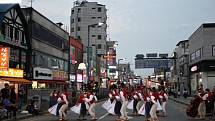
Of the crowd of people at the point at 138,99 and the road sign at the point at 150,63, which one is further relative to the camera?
the road sign at the point at 150,63

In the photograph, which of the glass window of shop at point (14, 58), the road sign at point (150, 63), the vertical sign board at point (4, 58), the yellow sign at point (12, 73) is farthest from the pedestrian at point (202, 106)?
the road sign at point (150, 63)

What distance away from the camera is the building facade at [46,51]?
144ft

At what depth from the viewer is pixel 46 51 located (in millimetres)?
49750

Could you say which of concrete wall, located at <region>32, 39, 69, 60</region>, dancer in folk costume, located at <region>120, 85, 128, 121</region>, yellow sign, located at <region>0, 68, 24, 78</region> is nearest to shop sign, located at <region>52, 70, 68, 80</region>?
concrete wall, located at <region>32, 39, 69, 60</region>

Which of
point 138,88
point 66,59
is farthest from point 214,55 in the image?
point 138,88

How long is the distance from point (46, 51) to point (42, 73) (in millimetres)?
3678

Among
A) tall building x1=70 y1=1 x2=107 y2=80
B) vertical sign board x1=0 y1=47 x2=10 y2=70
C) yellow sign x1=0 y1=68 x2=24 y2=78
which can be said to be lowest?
yellow sign x1=0 y1=68 x2=24 y2=78

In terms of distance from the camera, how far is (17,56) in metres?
39.4

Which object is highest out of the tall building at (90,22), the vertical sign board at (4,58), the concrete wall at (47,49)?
the tall building at (90,22)

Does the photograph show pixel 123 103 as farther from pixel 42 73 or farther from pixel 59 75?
pixel 59 75

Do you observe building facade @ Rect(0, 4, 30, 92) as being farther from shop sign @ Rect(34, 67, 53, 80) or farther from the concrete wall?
the concrete wall

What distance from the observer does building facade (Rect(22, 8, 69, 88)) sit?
43938 millimetres

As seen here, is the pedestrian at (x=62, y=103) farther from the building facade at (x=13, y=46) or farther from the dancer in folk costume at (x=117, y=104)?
the building facade at (x=13, y=46)

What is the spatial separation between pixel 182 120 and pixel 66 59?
39.4m
